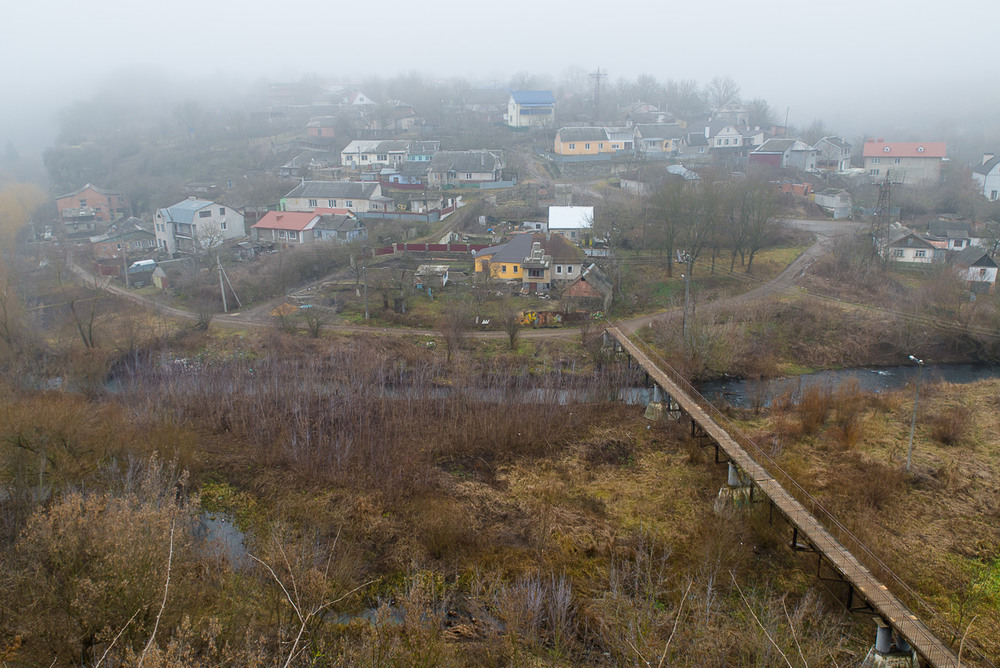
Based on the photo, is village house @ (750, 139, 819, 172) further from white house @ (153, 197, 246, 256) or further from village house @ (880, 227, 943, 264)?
white house @ (153, 197, 246, 256)

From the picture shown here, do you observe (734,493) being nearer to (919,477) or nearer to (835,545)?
(835,545)

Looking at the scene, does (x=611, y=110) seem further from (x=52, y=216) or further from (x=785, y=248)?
(x=52, y=216)

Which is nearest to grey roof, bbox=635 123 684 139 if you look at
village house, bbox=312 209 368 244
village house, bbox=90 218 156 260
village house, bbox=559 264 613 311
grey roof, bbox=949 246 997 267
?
village house, bbox=312 209 368 244

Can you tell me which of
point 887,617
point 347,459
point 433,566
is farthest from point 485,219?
point 887,617

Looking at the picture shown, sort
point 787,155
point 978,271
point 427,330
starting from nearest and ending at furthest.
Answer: point 427,330 → point 978,271 → point 787,155

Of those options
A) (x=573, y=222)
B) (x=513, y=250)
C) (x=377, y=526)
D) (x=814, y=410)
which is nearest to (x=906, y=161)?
(x=573, y=222)

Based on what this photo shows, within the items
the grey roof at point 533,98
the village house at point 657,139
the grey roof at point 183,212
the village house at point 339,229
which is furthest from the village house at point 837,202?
the grey roof at point 183,212

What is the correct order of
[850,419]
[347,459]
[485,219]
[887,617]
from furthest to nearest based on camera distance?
1. [485,219]
2. [850,419]
3. [347,459]
4. [887,617]
